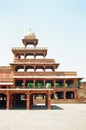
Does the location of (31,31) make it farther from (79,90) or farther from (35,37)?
(79,90)

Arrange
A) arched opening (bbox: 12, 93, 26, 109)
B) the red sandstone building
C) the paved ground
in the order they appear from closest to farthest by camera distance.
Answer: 1. the paved ground
2. arched opening (bbox: 12, 93, 26, 109)
3. the red sandstone building

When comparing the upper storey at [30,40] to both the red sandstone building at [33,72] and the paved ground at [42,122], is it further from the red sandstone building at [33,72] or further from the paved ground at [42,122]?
the paved ground at [42,122]

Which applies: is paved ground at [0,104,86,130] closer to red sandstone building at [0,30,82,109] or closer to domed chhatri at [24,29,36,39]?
red sandstone building at [0,30,82,109]

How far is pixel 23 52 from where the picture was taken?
52500mm

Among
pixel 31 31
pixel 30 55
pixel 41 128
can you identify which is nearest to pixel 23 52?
pixel 30 55

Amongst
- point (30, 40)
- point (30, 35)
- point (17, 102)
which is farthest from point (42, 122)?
point (30, 35)

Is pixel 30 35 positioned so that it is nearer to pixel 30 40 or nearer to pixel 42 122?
pixel 30 40

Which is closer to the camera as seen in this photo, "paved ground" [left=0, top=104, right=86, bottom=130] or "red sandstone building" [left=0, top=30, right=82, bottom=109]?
"paved ground" [left=0, top=104, right=86, bottom=130]

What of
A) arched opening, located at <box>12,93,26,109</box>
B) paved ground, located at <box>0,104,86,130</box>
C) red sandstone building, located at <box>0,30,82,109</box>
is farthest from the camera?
red sandstone building, located at <box>0,30,82,109</box>

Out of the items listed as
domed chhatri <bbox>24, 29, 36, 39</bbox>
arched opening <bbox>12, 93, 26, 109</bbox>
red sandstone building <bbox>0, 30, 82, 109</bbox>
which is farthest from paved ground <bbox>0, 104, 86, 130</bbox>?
domed chhatri <bbox>24, 29, 36, 39</bbox>

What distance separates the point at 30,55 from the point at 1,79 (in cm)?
950

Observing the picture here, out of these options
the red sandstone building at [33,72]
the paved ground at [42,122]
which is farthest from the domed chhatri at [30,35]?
the paved ground at [42,122]

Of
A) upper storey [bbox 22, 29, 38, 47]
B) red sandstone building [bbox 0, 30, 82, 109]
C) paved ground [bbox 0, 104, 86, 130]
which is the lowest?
paved ground [bbox 0, 104, 86, 130]

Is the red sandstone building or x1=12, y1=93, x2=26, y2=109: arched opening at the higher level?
the red sandstone building
